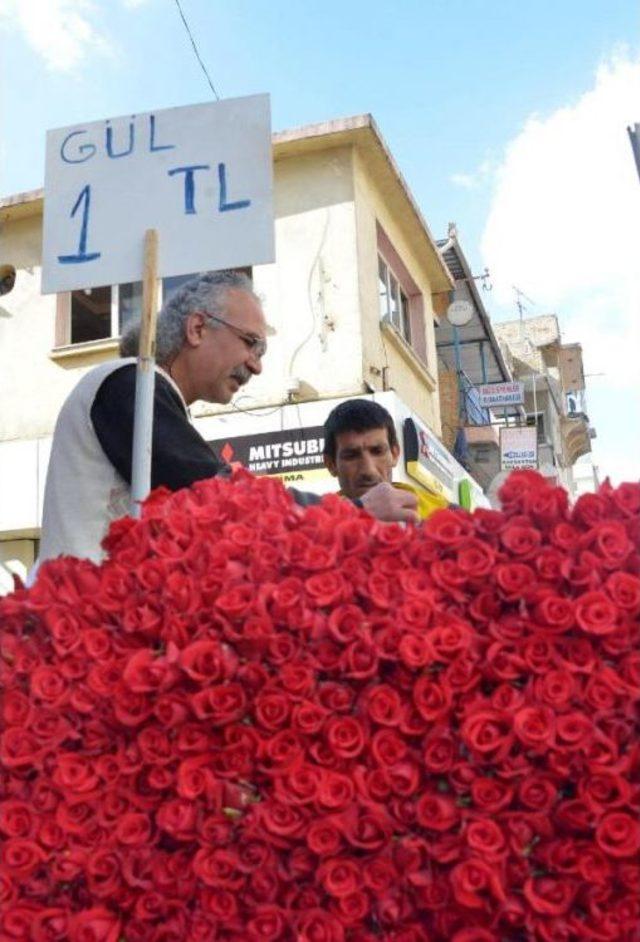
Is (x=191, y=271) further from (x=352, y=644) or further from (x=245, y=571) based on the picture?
(x=352, y=644)

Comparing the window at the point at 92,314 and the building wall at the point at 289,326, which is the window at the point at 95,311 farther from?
the building wall at the point at 289,326

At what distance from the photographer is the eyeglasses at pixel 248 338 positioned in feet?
7.07

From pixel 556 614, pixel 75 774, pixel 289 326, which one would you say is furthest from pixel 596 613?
pixel 289 326

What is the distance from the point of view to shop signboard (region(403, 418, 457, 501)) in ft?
36.7

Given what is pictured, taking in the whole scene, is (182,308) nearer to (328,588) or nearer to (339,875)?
(328,588)

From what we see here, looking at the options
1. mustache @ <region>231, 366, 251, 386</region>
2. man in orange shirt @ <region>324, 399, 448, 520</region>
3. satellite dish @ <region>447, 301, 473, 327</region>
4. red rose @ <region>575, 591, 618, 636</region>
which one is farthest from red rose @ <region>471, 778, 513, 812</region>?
satellite dish @ <region>447, 301, 473, 327</region>

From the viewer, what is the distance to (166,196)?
1989mm

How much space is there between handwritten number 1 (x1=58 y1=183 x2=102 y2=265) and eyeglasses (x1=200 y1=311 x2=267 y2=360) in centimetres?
27

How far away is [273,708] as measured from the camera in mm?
1179

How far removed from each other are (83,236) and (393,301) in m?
11.3

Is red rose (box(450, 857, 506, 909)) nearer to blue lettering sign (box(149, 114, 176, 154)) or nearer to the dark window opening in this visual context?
blue lettering sign (box(149, 114, 176, 154))

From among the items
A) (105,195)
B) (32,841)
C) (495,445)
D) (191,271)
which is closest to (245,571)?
(32,841)

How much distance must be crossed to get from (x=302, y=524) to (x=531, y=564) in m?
0.32

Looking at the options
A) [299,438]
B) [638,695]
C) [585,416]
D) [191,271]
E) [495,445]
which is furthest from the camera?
[585,416]
